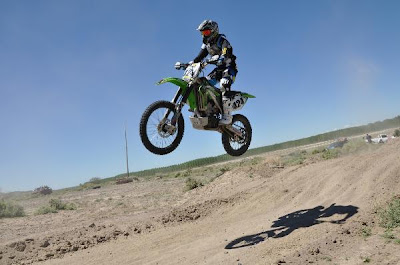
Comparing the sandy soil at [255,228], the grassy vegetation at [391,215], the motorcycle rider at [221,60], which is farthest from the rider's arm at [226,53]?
the grassy vegetation at [391,215]

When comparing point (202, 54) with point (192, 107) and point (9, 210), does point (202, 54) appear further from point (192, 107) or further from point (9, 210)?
point (9, 210)

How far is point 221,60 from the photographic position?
941cm

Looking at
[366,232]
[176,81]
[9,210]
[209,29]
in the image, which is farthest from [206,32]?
[9,210]

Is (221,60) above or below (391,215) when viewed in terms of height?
above

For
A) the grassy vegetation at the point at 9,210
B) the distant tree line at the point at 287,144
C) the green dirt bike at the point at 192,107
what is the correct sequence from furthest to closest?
the distant tree line at the point at 287,144
the grassy vegetation at the point at 9,210
the green dirt bike at the point at 192,107

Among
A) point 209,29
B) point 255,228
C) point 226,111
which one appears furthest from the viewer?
point 255,228

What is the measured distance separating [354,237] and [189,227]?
6317mm

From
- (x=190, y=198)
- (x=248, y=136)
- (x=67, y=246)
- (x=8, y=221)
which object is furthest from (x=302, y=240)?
(x=8, y=221)

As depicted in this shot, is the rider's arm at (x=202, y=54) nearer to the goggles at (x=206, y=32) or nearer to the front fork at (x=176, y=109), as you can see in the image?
the goggles at (x=206, y=32)

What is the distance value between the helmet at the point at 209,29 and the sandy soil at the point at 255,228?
5558mm

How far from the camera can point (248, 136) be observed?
10789mm

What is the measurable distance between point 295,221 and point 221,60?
548cm

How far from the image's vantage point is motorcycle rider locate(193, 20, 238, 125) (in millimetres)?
9359

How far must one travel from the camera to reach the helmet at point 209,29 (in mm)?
9273
